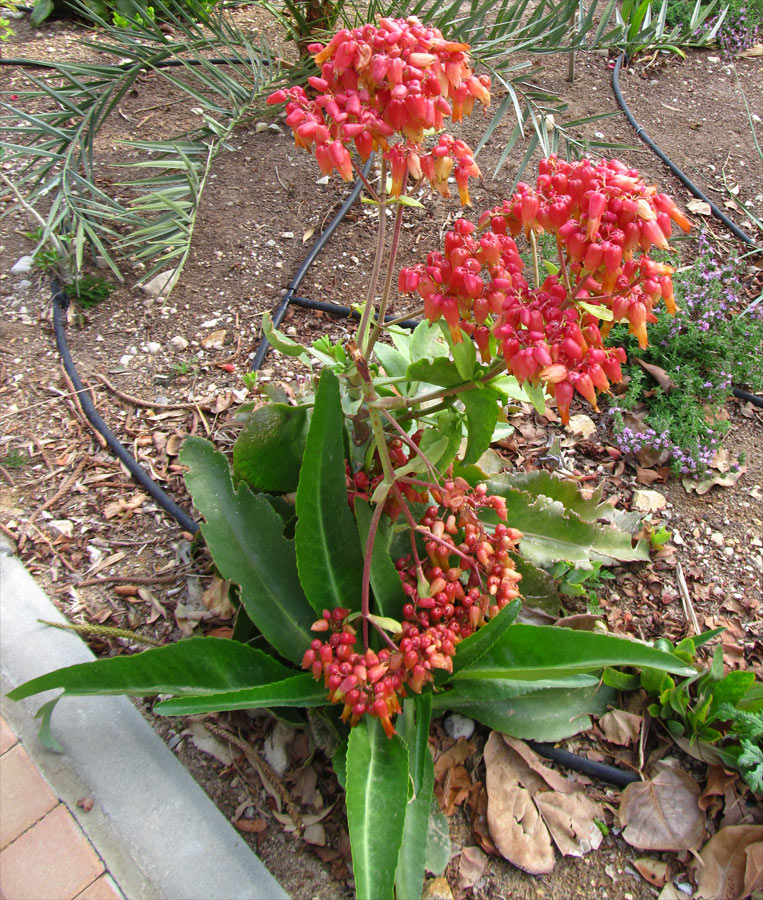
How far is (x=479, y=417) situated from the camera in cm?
133

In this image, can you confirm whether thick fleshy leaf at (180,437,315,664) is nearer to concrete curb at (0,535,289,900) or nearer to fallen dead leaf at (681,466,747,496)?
concrete curb at (0,535,289,900)

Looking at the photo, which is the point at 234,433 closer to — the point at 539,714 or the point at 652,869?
the point at 539,714

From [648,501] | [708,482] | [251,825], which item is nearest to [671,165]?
[708,482]

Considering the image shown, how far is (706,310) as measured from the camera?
7.23ft

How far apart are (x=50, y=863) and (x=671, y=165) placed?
296cm

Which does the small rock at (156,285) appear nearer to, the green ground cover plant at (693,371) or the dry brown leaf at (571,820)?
the green ground cover plant at (693,371)

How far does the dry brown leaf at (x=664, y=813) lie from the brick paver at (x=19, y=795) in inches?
44.3

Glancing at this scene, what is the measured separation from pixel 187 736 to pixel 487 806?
0.63 m

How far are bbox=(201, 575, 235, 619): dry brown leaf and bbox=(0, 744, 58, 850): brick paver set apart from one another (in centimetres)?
46

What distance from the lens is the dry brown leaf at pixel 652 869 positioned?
4.45ft

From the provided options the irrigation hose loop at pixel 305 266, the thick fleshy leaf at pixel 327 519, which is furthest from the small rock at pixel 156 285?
the thick fleshy leaf at pixel 327 519

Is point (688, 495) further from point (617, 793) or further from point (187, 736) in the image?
point (187, 736)

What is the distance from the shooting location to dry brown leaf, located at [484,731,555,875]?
4.46ft

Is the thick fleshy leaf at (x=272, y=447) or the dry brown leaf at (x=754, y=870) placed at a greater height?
the thick fleshy leaf at (x=272, y=447)
